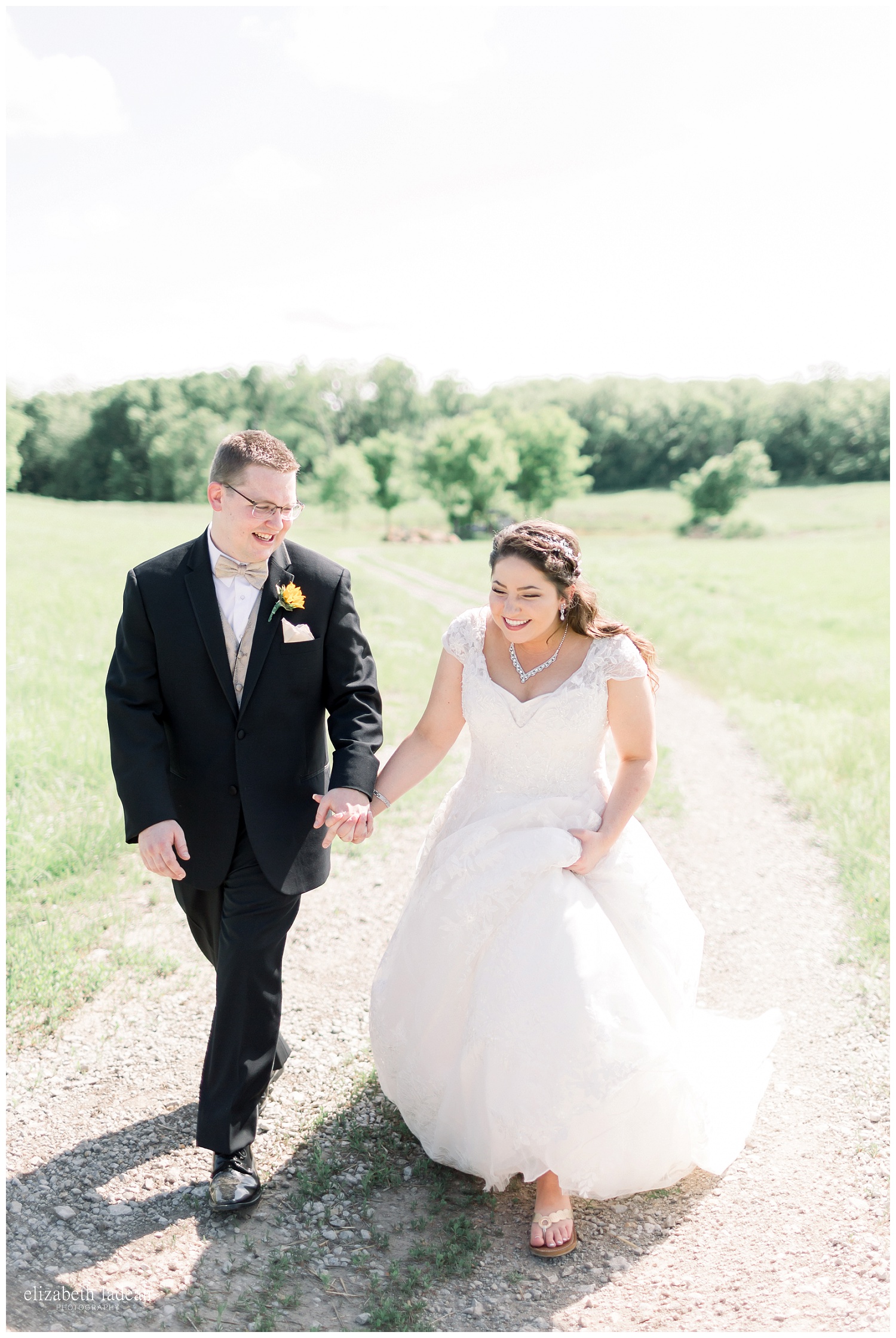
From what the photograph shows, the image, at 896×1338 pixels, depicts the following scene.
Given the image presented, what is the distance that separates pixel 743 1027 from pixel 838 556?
3610 cm

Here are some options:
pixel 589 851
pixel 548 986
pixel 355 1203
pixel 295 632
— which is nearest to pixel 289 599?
pixel 295 632

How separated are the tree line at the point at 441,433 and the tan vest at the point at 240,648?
35379 mm

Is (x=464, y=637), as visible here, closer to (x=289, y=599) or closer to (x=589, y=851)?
(x=289, y=599)

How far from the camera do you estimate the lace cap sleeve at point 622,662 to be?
12.2 ft

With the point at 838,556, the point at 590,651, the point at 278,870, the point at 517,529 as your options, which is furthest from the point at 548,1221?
the point at 838,556

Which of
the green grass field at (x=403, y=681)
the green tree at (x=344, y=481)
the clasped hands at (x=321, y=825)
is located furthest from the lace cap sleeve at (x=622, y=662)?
the green tree at (x=344, y=481)

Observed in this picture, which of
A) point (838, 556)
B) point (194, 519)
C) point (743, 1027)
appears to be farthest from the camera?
point (194, 519)

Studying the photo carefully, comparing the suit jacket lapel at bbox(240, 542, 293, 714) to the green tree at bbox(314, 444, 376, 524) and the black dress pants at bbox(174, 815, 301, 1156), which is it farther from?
the green tree at bbox(314, 444, 376, 524)

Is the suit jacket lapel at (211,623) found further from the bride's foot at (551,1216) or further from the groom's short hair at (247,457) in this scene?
the bride's foot at (551,1216)

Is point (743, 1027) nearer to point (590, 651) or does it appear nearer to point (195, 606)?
point (590, 651)

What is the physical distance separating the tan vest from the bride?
75cm

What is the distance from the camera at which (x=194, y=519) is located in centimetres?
4009

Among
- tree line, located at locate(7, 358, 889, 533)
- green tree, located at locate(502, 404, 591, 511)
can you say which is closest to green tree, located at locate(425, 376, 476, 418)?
tree line, located at locate(7, 358, 889, 533)

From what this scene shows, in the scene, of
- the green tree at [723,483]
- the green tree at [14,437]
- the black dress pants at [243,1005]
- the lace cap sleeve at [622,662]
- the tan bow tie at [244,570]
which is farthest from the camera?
the green tree at [723,483]
